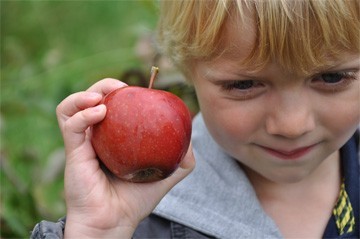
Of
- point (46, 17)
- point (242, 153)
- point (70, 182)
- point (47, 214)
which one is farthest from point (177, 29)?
point (46, 17)

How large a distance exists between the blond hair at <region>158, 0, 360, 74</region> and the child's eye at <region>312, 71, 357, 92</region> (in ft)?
0.16

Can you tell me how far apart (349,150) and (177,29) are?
51 centimetres

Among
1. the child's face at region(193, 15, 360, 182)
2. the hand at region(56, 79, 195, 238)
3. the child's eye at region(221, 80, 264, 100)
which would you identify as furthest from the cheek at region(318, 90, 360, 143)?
the hand at region(56, 79, 195, 238)

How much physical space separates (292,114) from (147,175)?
303 millimetres

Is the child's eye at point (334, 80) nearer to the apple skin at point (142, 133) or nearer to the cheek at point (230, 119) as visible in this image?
the cheek at point (230, 119)

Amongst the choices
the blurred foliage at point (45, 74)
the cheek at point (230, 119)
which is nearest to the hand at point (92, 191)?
the cheek at point (230, 119)

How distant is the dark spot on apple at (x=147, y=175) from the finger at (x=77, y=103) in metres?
0.16

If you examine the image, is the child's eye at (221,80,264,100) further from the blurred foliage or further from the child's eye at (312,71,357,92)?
the blurred foliage

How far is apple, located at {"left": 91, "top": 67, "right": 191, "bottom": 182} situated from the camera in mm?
1492

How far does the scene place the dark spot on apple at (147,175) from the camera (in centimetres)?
153

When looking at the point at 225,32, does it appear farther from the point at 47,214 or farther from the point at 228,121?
the point at 47,214

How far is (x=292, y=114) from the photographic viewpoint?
162 centimetres

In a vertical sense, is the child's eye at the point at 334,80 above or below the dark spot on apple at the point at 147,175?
above

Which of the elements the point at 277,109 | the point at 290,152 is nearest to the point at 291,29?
the point at 277,109
